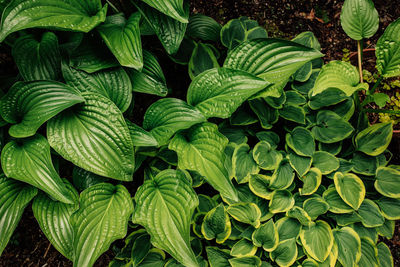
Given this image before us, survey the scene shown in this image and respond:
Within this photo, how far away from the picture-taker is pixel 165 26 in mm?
1296

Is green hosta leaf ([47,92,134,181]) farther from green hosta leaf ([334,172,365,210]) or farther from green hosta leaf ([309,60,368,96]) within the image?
green hosta leaf ([334,172,365,210])

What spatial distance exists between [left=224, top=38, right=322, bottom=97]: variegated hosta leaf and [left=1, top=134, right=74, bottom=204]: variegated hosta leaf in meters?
0.93

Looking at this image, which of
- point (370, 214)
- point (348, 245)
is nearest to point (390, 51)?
point (370, 214)

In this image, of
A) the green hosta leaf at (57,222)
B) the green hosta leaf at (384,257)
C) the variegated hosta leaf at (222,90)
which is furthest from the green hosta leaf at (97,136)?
the green hosta leaf at (384,257)

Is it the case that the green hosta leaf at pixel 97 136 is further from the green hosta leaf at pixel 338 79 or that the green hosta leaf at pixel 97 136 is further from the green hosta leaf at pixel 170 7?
the green hosta leaf at pixel 338 79

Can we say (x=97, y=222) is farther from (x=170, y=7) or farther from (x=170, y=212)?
(x=170, y=7)

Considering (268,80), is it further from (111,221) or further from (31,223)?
(31,223)

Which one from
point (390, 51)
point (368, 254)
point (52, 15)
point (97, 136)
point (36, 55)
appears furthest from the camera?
point (368, 254)

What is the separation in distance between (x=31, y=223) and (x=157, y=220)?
Result: 1046mm

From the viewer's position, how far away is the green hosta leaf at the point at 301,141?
151cm

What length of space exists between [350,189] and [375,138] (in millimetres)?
318

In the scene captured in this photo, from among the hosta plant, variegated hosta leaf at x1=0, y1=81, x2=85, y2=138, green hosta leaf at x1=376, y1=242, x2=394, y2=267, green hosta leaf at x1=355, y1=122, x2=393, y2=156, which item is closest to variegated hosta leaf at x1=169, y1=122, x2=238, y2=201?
the hosta plant

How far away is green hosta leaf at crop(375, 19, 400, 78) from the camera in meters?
1.34

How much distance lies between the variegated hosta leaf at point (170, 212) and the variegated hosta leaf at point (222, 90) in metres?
0.35
